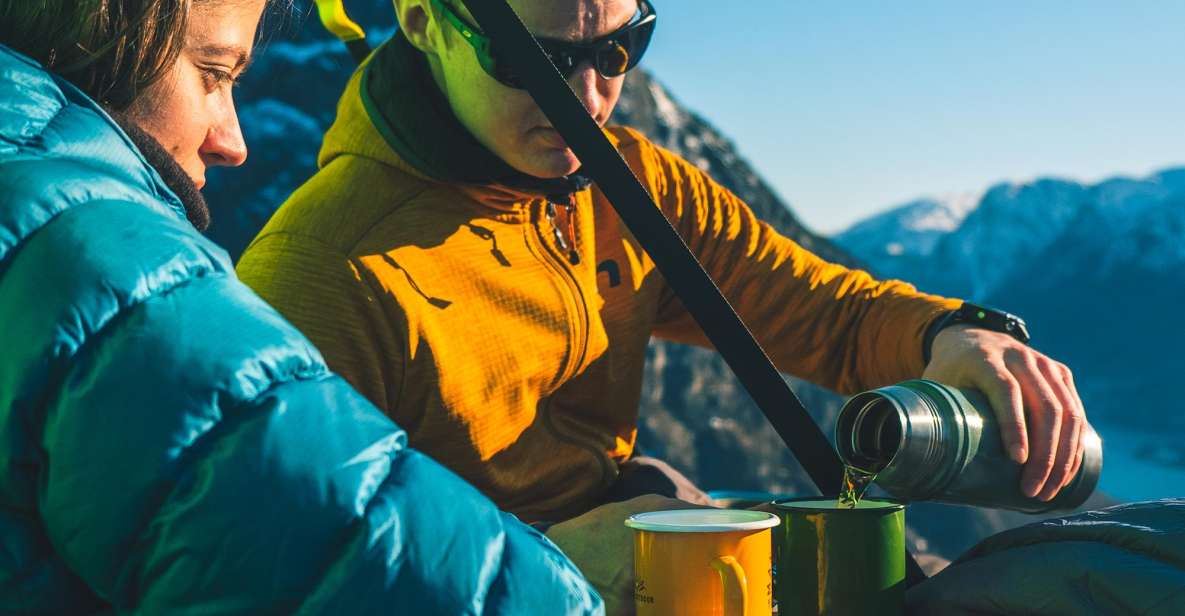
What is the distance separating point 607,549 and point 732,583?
0.28 metres

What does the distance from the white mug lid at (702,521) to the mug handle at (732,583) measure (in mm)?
34

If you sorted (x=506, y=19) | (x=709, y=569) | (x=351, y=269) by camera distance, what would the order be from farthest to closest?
1. (x=351, y=269)
2. (x=506, y=19)
3. (x=709, y=569)

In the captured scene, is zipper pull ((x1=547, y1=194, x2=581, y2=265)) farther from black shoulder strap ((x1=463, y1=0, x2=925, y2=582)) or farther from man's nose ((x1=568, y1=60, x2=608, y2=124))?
black shoulder strap ((x1=463, y1=0, x2=925, y2=582))

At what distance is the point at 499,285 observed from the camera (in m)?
2.05

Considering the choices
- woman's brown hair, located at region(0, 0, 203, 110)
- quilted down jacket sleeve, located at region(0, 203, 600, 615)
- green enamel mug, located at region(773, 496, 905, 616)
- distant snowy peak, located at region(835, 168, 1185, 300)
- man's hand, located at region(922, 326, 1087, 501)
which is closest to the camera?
quilted down jacket sleeve, located at region(0, 203, 600, 615)

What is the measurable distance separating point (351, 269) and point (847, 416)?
0.80m

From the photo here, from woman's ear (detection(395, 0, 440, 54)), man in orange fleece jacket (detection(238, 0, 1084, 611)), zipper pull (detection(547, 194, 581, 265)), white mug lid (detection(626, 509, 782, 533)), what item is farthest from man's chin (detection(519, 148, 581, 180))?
Answer: white mug lid (detection(626, 509, 782, 533))

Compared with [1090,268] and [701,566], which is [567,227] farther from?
[1090,268]

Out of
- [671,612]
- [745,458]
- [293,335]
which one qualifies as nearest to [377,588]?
[293,335]

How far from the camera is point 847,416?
1618 millimetres

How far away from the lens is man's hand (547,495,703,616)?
1472 millimetres

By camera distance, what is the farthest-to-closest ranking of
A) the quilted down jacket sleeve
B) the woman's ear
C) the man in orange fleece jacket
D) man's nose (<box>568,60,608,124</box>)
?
the woman's ear → man's nose (<box>568,60,608,124</box>) → the man in orange fleece jacket → the quilted down jacket sleeve

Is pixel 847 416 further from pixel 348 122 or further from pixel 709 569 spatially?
pixel 348 122

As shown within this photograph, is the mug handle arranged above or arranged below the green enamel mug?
below
